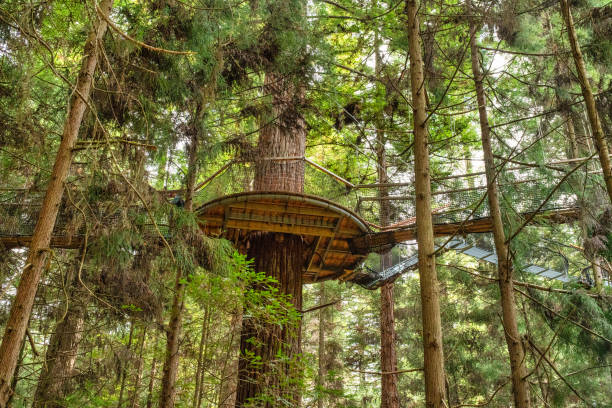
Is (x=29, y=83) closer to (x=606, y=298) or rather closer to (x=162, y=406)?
(x=162, y=406)

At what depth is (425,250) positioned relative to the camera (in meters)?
2.92

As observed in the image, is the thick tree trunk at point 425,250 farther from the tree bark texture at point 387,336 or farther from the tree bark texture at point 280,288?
the tree bark texture at point 387,336

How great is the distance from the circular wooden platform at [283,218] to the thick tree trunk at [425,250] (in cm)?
185

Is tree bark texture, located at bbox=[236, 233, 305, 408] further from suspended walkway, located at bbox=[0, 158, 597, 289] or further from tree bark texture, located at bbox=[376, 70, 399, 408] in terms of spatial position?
tree bark texture, located at bbox=[376, 70, 399, 408]

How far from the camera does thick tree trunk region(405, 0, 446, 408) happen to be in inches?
101

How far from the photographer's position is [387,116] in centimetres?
843

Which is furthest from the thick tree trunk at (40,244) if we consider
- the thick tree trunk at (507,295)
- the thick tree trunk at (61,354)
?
the thick tree trunk at (507,295)

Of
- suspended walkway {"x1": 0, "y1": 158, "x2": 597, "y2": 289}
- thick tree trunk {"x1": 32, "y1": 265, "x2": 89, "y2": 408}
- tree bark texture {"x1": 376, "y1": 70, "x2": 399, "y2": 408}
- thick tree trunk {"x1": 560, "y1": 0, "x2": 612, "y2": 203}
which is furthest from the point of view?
tree bark texture {"x1": 376, "y1": 70, "x2": 399, "y2": 408}

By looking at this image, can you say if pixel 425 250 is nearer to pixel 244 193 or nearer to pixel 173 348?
pixel 244 193

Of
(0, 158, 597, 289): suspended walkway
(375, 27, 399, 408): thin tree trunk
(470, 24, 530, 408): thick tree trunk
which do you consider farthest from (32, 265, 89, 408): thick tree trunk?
(375, 27, 399, 408): thin tree trunk

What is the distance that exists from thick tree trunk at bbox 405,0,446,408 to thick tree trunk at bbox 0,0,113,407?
Answer: 2.28 meters

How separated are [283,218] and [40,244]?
292 cm

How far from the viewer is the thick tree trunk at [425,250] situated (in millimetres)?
2564

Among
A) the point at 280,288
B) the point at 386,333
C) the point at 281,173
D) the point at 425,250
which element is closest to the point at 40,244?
the point at 425,250
